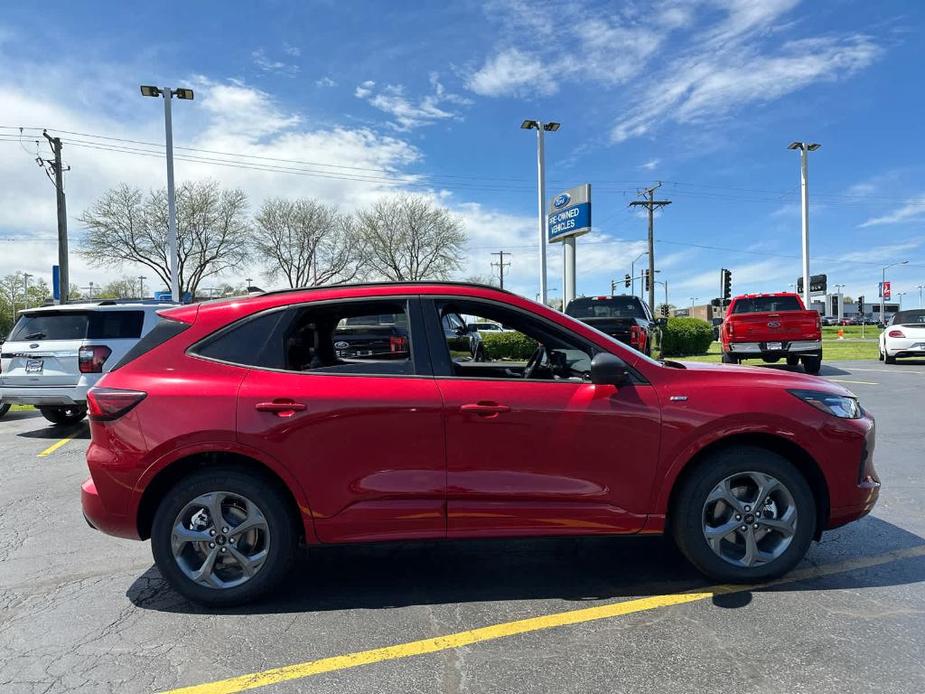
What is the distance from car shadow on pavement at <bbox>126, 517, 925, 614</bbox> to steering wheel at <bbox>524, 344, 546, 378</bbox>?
3.95 ft

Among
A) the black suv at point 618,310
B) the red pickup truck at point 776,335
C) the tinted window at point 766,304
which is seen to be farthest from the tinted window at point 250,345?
the tinted window at point 766,304

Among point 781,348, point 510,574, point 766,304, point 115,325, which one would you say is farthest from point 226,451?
point 766,304

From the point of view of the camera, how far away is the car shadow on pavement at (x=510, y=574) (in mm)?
3416

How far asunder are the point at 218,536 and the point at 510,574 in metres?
1.71

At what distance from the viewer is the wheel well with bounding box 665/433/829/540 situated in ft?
11.3

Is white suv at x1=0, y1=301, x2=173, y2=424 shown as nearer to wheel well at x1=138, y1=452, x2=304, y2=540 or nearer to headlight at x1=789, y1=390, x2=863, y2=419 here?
wheel well at x1=138, y1=452, x2=304, y2=540

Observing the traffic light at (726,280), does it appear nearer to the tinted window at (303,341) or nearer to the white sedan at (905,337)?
the white sedan at (905,337)

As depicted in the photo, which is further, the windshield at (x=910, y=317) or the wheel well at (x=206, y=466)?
the windshield at (x=910, y=317)

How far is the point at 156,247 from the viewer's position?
125 feet

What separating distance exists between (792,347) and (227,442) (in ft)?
43.8

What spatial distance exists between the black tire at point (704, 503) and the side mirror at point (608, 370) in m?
0.72

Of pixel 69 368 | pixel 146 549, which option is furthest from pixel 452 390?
pixel 69 368

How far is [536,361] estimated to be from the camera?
4305 mm

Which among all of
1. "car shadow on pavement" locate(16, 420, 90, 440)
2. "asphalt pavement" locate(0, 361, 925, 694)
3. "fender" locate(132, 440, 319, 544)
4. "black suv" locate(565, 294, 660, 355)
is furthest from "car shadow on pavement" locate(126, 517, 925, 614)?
"black suv" locate(565, 294, 660, 355)
